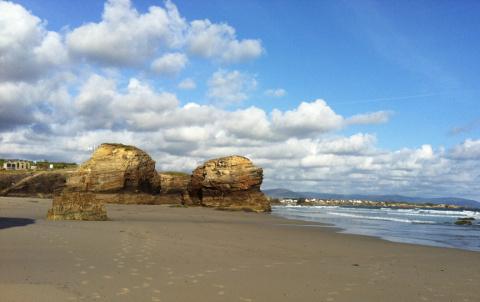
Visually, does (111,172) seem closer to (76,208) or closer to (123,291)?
(76,208)

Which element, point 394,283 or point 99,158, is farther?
point 99,158

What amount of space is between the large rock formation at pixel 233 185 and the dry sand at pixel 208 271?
36452 millimetres

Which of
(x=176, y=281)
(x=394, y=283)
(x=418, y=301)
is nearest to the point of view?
(x=418, y=301)

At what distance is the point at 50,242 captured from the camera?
39.5 ft

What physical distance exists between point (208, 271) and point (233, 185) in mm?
42774

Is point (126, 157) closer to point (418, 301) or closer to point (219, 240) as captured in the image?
point (219, 240)

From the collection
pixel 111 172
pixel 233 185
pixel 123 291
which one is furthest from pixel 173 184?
pixel 123 291

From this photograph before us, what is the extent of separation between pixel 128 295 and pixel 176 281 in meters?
1.35

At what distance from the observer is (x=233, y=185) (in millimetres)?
51875

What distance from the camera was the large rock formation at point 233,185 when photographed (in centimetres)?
5125

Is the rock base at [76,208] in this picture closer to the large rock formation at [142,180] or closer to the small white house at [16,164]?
the large rock formation at [142,180]

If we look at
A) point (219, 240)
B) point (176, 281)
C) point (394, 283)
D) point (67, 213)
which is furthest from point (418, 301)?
point (67, 213)

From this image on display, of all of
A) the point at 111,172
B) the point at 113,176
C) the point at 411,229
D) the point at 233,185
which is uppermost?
the point at 111,172

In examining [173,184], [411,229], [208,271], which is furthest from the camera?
[173,184]
